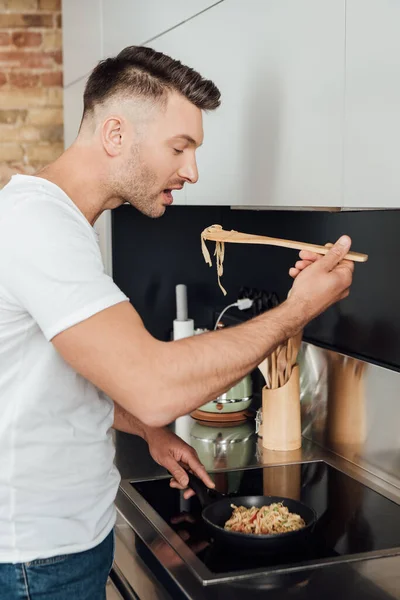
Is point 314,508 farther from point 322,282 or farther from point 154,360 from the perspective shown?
point 154,360

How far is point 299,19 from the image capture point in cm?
163

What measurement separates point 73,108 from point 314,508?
1.77 meters

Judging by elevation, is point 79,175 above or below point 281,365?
above

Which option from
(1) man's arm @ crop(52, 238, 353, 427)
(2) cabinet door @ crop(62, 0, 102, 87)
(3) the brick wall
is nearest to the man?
(1) man's arm @ crop(52, 238, 353, 427)

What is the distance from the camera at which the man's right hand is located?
4.57ft

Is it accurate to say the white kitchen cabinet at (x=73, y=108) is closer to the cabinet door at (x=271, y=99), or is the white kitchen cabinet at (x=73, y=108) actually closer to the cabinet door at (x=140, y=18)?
the cabinet door at (x=140, y=18)

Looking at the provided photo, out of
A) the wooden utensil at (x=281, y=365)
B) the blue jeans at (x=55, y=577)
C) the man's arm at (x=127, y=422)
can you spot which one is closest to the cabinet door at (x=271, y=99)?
the wooden utensil at (x=281, y=365)

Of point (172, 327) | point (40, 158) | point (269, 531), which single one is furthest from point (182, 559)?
point (40, 158)

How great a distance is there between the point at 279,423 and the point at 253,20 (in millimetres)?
970

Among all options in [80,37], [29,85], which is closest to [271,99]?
[80,37]

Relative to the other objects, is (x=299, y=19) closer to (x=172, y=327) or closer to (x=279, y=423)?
(x=279, y=423)

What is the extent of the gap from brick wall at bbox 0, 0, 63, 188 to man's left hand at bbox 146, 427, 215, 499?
206 cm

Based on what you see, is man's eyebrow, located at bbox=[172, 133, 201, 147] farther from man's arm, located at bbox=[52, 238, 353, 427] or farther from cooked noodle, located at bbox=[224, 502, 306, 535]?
cooked noodle, located at bbox=[224, 502, 306, 535]

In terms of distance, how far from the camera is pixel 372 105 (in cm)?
143
